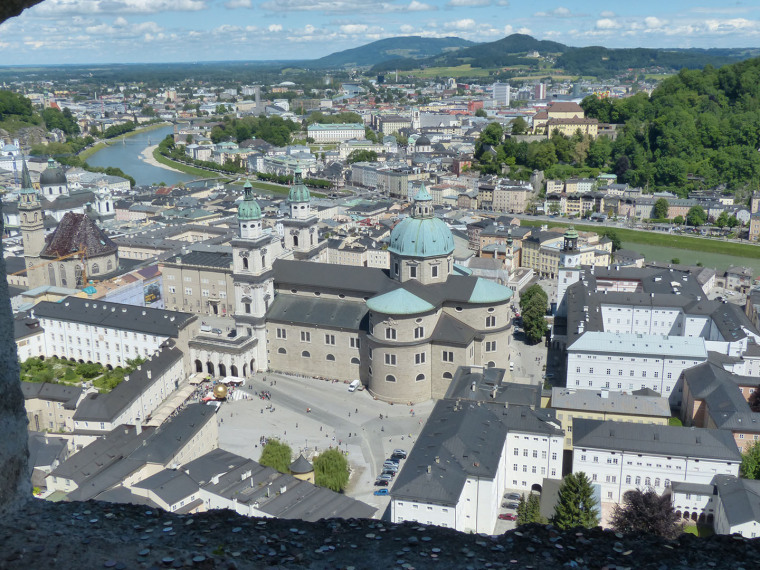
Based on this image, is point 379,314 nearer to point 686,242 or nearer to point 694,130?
point 686,242

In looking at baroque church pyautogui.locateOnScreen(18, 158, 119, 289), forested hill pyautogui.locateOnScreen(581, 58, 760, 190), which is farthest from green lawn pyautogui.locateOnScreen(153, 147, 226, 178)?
baroque church pyautogui.locateOnScreen(18, 158, 119, 289)

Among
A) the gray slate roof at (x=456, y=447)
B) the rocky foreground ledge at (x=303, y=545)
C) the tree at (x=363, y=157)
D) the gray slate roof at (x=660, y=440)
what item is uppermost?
the rocky foreground ledge at (x=303, y=545)

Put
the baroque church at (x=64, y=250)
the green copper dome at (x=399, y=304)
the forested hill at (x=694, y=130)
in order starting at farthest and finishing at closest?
the forested hill at (x=694, y=130), the baroque church at (x=64, y=250), the green copper dome at (x=399, y=304)

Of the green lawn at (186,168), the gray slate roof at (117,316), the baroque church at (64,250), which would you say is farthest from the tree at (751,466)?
the green lawn at (186,168)

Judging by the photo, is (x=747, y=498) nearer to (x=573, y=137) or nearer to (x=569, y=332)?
(x=569, y=332)

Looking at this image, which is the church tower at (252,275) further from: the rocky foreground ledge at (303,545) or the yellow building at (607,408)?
the rocky foreground ledge at (303,545)

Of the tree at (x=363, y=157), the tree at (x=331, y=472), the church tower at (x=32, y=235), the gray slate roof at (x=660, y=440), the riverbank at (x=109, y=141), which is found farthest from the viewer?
the riverbank at (x=109, y=141)

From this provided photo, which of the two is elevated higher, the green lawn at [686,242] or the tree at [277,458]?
the tree at [277,458]
